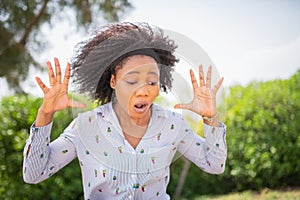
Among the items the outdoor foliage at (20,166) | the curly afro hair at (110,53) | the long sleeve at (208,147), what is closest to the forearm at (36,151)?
the curly afro hair at (110,53)

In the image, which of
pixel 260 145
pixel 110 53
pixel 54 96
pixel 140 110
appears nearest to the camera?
pixel 54 96

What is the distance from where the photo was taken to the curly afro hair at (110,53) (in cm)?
227

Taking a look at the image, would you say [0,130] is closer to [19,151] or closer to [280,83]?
[19,151]

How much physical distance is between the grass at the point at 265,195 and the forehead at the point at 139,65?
3189 mm

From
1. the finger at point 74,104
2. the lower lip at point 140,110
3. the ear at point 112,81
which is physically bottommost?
the finger at point 74,104

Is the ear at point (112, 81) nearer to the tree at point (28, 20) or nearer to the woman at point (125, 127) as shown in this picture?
the woman at point (125, 127)

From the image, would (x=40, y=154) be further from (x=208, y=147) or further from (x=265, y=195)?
(x=265, y=195)

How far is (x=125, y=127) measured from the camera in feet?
7.63

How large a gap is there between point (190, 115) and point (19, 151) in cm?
255

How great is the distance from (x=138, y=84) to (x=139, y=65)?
0.35 ft

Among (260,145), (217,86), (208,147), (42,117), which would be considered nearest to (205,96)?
(217,86)

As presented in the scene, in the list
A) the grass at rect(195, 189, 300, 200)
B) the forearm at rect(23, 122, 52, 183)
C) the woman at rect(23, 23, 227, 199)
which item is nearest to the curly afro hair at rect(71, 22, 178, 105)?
the woman at rect(23, 23, 227, 199)

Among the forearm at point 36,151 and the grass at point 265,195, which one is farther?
the grass at point 265,195

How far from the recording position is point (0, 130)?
14.8ft
